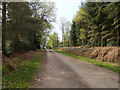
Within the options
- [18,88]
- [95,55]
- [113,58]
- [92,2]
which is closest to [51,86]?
[18,88]

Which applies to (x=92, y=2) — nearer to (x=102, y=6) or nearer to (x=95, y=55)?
(x=102, y=6)

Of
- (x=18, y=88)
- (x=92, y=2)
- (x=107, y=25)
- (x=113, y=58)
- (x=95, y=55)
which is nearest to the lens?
(x=18, y=88)

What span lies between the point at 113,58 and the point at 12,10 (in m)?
13.2

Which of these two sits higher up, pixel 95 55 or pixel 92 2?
pixel 92 2

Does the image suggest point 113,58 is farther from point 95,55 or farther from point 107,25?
point 107,25

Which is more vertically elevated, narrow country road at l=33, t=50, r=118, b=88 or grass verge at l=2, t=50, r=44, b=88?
grass verge at l=2, t=50, r=44, b=88

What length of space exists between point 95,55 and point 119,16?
7021 mm

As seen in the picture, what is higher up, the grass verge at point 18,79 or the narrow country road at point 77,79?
the grass verge at point 18,79

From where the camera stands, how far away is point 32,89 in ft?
12.3

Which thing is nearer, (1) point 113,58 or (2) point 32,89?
(2) point 32,89

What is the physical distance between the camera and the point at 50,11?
27.5m

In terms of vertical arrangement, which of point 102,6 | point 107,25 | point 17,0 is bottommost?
point 107,25

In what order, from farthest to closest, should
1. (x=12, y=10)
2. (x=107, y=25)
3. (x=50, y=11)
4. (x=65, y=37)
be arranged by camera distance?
(x=65, y=37) → (x=50, y=11) → (x=107, y=25) → (x=12, y=10)

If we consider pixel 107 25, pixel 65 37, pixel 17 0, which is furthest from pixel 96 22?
pixel 65 37
